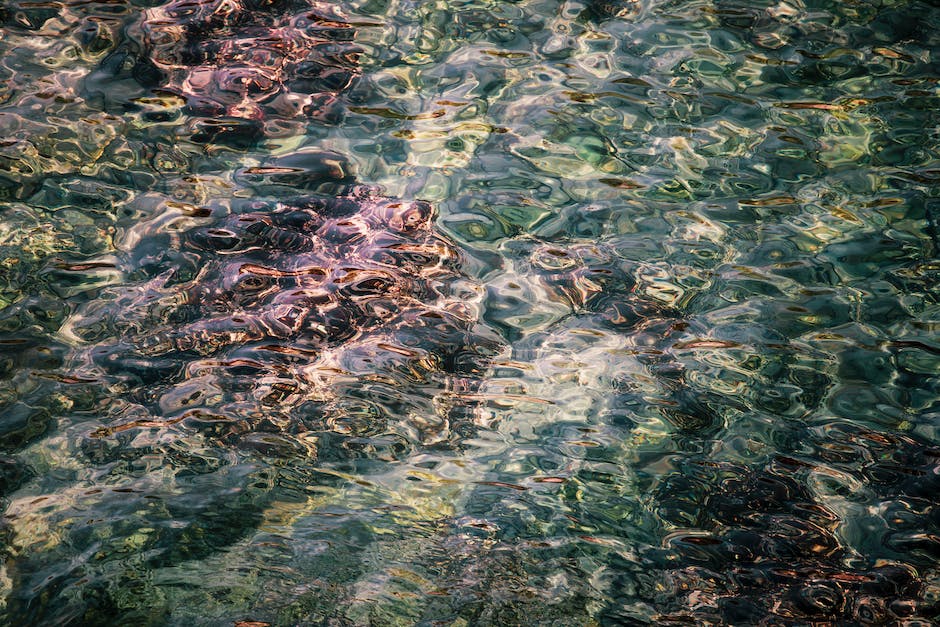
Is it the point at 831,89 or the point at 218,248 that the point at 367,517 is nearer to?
the point at 218,248

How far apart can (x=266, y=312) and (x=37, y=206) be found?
1105 mm

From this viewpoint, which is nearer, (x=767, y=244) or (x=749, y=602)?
(x=749, y=602)

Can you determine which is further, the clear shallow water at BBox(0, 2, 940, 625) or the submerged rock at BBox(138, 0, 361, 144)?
the submerged rock at BBox(138, 0, 361, 144)

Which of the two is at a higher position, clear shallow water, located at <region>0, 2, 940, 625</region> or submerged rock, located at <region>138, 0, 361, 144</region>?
submerged rock, located at <region>138, 0, 361, 144</region>

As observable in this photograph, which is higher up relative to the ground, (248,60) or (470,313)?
(248,60)

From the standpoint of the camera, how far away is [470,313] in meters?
2.85

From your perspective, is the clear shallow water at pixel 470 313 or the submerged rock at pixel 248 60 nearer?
the clear shallow water at pixel 470 313

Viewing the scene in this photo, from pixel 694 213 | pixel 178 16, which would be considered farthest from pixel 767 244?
pixel 178 16

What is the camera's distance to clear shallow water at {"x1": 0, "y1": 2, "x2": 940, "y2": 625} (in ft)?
7.56

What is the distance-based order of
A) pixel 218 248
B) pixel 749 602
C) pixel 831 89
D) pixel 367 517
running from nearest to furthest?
1. pixel 749 602
2. pixel 367 517
3. pixel 218 248
4. pixel 831 89

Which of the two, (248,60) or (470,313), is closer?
(470,313)

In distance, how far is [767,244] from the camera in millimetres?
3021

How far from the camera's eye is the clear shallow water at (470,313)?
7.56ft

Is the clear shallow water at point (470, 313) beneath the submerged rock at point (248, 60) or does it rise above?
beneath
